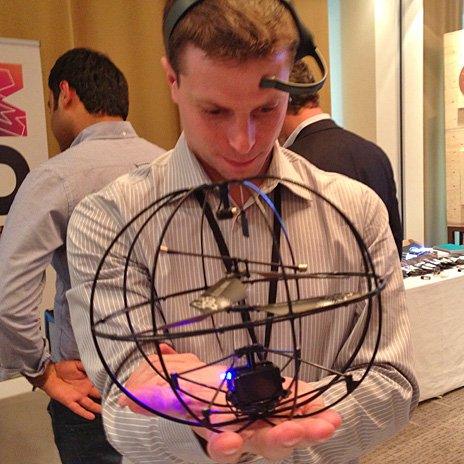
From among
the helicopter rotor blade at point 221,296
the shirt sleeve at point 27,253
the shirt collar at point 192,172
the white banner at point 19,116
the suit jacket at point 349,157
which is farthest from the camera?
the white banner at point 19,116

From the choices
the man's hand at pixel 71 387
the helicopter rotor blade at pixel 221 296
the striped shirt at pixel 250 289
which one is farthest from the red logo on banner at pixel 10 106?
the helicopter rotor blade at pixel 221 296

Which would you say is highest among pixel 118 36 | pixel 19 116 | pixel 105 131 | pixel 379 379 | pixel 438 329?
pixel 118 36

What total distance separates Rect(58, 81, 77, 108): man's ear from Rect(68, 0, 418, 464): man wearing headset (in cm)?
78

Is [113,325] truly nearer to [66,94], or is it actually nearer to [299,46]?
[299,46]

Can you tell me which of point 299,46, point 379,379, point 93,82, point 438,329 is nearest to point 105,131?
point 93,82

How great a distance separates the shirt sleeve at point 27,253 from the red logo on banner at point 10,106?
3.70 feet

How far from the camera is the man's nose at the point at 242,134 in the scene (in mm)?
609

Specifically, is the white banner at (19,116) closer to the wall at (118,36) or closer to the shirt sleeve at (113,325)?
the wall at (118,36)

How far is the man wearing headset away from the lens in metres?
0.57

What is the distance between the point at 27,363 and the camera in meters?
1.28

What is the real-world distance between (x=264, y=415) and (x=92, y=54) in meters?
1.23

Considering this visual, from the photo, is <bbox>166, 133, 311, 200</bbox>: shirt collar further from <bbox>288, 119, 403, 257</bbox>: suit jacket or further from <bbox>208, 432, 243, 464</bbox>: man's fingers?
<bbox>288, 119, 403, 257</bbox>: suit jacket

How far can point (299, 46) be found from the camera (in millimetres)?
647

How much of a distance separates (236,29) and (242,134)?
108mm
